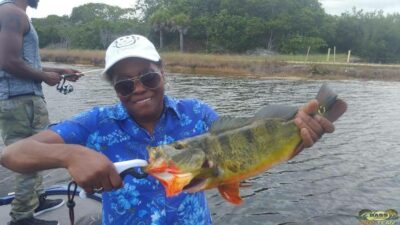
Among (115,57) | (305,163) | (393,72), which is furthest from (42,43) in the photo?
(115,57)

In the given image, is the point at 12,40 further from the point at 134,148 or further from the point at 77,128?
the point at 134,148

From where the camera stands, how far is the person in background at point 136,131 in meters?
3.15

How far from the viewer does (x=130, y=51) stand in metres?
3.31

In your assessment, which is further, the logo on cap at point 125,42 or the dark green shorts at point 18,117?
the dark green shorts at point 18,117

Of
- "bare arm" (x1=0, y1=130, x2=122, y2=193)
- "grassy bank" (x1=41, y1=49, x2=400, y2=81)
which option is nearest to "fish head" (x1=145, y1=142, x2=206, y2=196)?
"bare arm" (x1=0, y1=130, x2=122, y2=193)

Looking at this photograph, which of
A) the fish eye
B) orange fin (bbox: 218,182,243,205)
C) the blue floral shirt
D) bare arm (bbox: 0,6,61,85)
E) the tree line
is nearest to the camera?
the fish eye

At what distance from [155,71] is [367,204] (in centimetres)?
687

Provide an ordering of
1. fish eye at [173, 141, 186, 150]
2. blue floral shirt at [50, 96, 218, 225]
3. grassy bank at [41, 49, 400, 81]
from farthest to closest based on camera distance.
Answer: grassy bank at [41, 49, 400, 81] → blue floral shirt at [50, 96, 218, 225] → fish eye at [173, 141, 186, 150]

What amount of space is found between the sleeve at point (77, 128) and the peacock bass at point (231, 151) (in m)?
0.77

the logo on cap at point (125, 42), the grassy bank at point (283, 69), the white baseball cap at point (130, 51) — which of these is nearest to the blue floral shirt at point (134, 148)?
the white baseball cap at point (130, 51)

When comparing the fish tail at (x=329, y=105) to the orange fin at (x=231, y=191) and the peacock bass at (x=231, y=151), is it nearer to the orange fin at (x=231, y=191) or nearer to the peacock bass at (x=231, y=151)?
the peacock bass at (x=231, y=151)

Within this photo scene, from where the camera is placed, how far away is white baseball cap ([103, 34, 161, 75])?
3305mm

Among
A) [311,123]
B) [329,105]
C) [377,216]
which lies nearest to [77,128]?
[311,123]

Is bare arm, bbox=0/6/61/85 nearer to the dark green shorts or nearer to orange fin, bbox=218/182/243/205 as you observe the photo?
the dark green shorts
